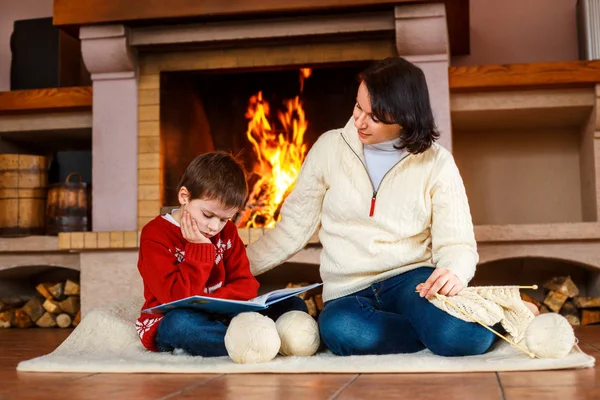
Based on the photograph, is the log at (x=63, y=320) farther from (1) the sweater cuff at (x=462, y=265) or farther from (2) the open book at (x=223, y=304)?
(1) the sweater cuff at (x=462, y=265)

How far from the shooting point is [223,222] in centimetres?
174

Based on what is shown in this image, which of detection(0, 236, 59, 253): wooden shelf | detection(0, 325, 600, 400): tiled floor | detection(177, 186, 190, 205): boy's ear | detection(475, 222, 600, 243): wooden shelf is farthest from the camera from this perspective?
detection(0, 236, 59, 253): wooden shelf

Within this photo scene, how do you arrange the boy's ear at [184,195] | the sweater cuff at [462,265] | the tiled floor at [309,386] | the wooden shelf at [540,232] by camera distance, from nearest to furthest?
the tiled floor at [309,386]
the sweater cuff at [462,265]
the boy's ear at [184,195]
the wooden shelf at [540,232]

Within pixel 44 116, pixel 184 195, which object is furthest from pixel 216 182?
pixel 44 116

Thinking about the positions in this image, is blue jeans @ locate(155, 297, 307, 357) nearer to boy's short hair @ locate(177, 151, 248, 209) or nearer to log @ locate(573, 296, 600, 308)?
boy's short hair @ locate(177, 151, 248, 209)

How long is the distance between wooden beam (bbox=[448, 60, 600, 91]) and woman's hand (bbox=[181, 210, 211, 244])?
1.44 metres

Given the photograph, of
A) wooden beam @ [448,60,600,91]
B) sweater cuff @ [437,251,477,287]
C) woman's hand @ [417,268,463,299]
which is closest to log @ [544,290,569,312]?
wooden beam @ [448,60,600,91]

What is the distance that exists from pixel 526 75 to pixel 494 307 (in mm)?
1477

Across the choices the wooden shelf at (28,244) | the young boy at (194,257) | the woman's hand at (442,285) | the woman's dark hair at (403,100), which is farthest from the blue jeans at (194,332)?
the wooden shelf at (28,244)

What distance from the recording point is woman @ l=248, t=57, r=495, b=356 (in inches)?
65.7

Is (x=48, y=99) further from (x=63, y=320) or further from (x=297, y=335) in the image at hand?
(x=297, y=335)

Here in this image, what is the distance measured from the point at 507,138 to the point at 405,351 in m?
1.86

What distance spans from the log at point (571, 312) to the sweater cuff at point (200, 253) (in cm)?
162

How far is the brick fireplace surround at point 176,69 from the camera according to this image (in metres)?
2.76
